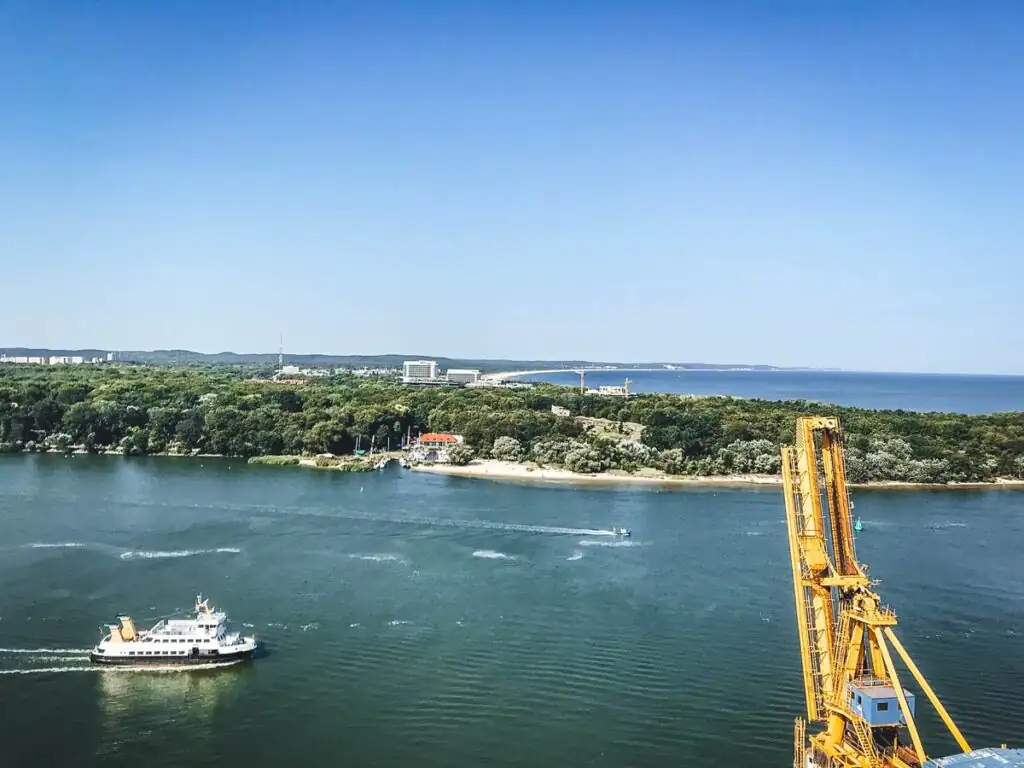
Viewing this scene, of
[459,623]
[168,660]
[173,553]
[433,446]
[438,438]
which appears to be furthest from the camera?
[438,438]

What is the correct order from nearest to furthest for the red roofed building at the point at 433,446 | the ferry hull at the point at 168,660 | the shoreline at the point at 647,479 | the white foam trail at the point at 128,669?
the white foam trail at the point at 128,669 < the ferry hull at the point at 168,660 < the shoreline at the point at 647,479 < the red roofed building at the point at 433,446

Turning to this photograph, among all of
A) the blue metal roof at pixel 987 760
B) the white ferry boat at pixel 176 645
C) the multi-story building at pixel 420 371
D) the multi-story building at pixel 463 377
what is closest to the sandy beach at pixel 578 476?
the white ferry boat at pixel 176 645

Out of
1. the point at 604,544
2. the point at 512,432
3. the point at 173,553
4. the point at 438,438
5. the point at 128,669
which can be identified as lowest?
the point at 128,669

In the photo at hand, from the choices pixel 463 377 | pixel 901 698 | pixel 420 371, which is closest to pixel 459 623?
pixel 901 698

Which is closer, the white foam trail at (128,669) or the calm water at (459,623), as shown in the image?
the calm water at (459,623)

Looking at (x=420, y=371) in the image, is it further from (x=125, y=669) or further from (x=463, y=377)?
(x=125, y=669)

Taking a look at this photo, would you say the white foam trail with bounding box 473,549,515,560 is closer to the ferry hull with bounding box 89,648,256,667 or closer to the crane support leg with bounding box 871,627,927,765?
the ferry hull with bounding box 89,648,256,667

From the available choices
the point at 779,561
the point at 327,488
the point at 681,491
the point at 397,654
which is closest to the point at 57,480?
the point at 327,488

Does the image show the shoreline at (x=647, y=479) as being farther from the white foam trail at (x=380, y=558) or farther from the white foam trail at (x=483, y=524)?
the white foam trail at (x=380, y=558)
